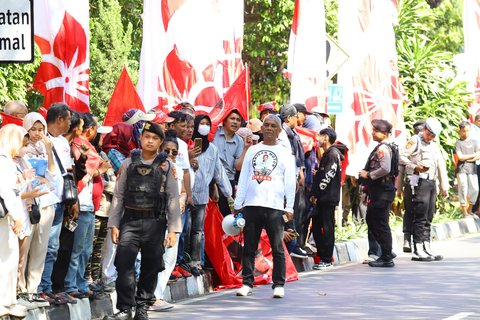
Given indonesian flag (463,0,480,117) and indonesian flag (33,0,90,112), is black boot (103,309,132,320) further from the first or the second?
indonesian flag (463,0,480,117)

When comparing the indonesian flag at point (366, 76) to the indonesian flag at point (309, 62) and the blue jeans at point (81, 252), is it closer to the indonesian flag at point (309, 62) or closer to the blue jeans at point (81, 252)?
the indonesian flag at point (309, 62)

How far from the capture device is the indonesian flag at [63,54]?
13.2m

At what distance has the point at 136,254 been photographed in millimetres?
10930

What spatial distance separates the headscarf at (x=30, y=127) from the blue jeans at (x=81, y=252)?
2.78ft

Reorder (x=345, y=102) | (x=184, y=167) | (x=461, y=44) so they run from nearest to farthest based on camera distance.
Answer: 1. (x=184, y=167)
2. (x=345, y=102)
3. (x=461, y=44)

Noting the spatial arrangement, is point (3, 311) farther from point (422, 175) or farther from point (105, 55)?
point (105, 55)

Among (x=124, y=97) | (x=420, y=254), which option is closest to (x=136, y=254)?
(x=124, y=97)

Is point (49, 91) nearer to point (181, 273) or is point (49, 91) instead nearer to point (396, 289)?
point (181, 273)

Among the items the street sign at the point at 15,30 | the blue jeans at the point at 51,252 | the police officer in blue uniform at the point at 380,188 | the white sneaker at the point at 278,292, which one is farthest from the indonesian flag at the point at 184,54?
the street sign at the point at 15,30

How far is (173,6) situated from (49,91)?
329 cm

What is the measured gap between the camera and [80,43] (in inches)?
527

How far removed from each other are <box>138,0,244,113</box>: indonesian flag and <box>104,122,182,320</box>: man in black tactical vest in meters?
4.77

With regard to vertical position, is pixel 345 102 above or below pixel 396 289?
above

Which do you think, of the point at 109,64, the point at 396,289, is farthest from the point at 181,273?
the point at 109,64
